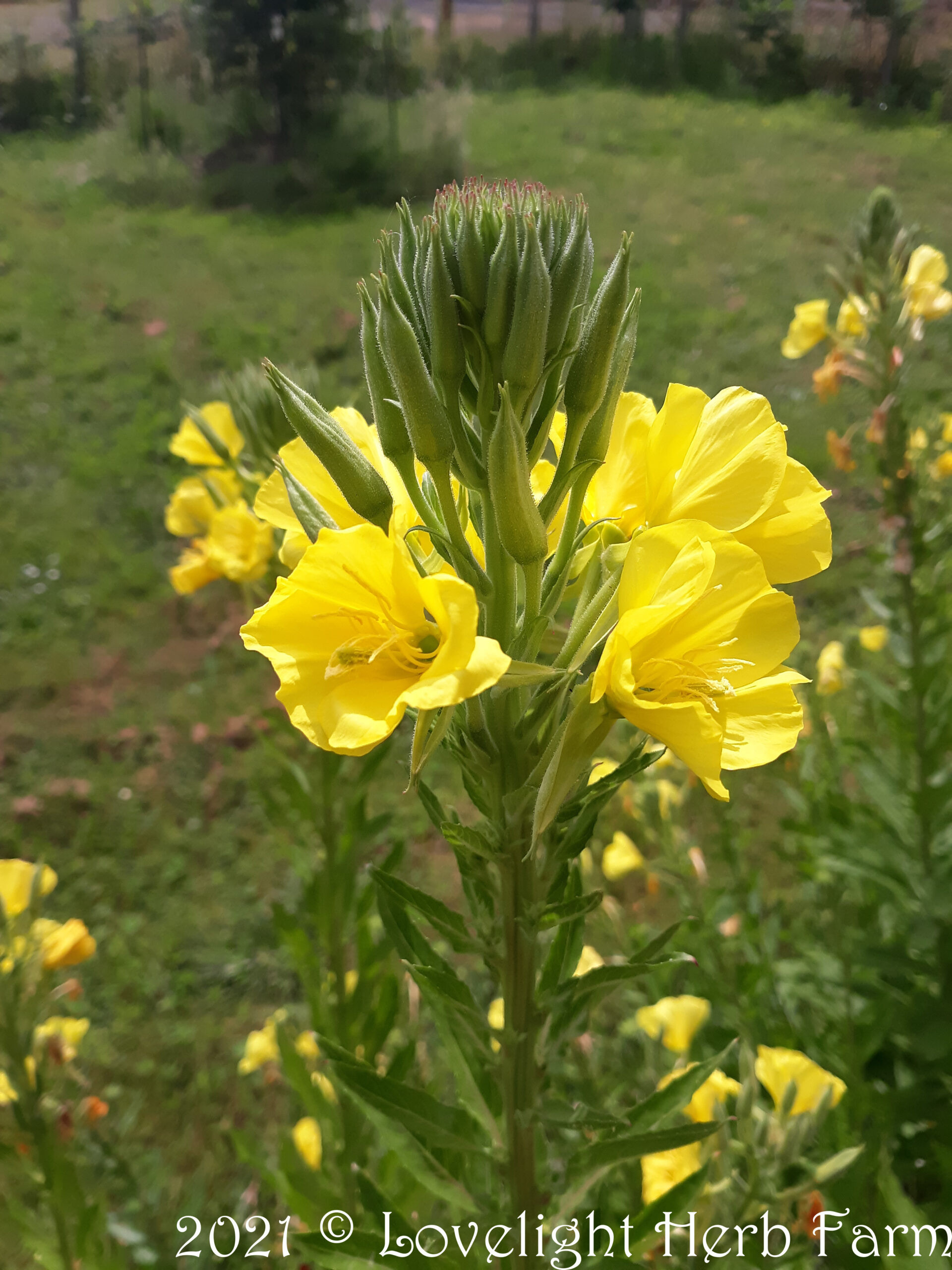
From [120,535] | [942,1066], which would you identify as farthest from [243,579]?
[120,535]

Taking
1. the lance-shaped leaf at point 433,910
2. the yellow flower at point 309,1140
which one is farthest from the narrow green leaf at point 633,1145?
the yellow flower at point 309,1140

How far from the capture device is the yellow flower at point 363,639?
60 centimetres

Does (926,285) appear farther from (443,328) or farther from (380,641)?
(380,641)

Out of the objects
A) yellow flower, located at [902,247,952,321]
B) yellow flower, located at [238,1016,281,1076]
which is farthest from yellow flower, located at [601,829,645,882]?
yellow flower, located at [902,247,952,321]

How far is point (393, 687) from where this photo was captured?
69cm

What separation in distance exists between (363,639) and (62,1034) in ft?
6.02

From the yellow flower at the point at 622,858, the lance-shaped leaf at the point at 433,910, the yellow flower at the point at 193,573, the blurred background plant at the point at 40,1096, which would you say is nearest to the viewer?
the lance-shaped leaf at the point at 433,910

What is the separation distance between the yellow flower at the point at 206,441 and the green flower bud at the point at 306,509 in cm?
122

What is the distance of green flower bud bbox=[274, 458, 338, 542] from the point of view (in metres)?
0.76

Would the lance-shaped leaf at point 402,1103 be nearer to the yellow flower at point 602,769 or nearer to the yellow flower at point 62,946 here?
the yellow flower at point 602,769

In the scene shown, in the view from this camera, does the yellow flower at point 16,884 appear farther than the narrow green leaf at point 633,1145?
Yes

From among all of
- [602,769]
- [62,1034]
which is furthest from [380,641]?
[62,1034]

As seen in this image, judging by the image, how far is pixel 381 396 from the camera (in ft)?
2.53

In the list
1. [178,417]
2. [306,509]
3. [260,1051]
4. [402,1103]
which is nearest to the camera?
[306,509]
